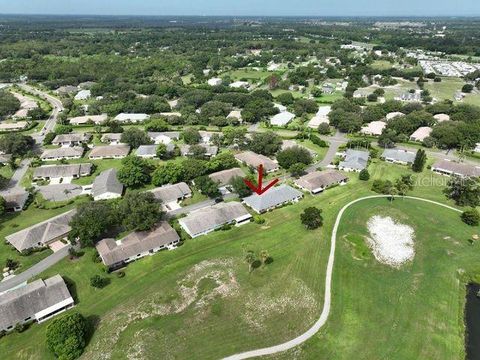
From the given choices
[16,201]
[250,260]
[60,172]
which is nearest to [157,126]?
[60,172]

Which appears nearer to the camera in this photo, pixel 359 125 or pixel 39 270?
pixel 39 270

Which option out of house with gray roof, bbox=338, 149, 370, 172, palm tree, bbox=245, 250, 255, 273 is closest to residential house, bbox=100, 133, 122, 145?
house with gray roof, bbox=338, 149, 370, 172

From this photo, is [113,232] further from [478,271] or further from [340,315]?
[478,271]

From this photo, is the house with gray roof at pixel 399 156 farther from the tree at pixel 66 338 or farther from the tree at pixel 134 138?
the tree at pixel 66 338

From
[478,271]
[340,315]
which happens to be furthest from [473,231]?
[340,315]

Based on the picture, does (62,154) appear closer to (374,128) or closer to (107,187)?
(107,187)

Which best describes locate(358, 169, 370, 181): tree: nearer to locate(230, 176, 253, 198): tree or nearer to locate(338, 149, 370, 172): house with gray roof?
locate(338, 149, 370, 172): house with gray roof
